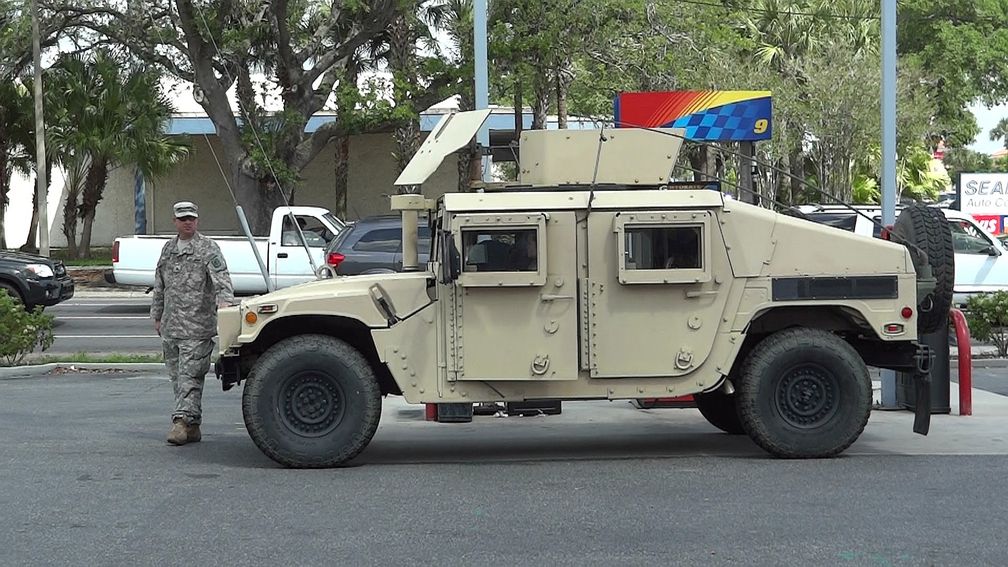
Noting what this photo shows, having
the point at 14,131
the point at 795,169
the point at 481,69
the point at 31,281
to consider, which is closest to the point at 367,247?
the point at 31,281

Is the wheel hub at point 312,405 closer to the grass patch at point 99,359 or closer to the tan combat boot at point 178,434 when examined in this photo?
the tan combat boot at point 178,434

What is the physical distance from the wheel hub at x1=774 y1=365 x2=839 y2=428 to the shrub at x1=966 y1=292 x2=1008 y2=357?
284 inches

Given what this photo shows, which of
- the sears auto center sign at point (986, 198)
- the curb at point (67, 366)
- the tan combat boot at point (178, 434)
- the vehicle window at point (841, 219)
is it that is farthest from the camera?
the sears auto center sign at point (986, 198)

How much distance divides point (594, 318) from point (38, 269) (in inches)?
537

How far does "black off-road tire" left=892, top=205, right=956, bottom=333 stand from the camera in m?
9.45

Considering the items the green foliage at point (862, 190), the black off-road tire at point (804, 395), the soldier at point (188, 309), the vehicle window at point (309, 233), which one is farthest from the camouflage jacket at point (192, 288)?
the green foliage at point (862, 190)

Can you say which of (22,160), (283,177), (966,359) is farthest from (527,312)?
(22,160)

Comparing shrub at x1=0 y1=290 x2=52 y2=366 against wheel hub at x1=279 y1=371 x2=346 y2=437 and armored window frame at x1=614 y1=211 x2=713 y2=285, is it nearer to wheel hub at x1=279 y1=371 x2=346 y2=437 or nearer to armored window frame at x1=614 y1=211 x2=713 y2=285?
wheel hub at x1=279 y1=371 x2=346 y2=437

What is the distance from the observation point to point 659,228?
9.02m

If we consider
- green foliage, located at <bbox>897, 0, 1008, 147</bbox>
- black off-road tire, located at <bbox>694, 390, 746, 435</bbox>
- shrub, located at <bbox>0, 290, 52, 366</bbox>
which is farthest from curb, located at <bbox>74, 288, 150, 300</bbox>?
green foliage, located at <bbox>897, 0, 1008, 147</bbox>

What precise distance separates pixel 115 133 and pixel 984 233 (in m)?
20.8

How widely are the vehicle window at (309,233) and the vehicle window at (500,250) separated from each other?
13.3m

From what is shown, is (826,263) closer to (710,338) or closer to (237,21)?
(710,338)

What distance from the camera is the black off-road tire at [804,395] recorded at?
30.3 feet
